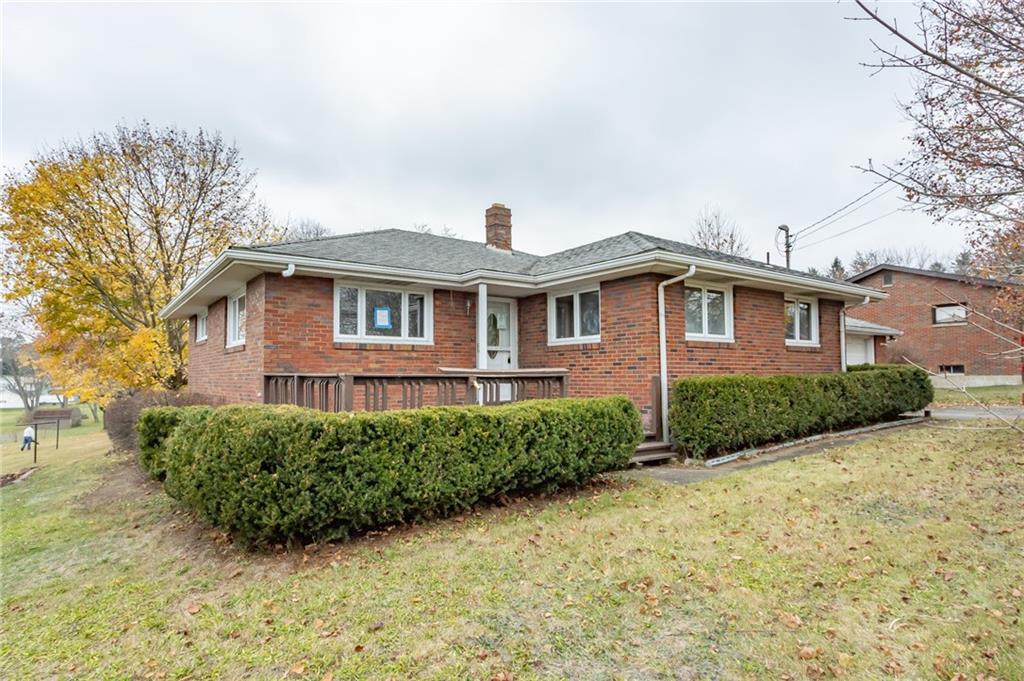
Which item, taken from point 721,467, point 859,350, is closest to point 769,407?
point 721,467

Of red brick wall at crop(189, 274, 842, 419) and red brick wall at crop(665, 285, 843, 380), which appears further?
red brick wall at crop(665, 285, 843, 380)

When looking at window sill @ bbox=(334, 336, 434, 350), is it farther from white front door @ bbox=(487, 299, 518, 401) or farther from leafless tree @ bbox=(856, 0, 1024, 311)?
leafless tree @ bbox=(856, 0, 1024, 311)

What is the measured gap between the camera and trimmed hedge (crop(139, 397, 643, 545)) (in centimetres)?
467

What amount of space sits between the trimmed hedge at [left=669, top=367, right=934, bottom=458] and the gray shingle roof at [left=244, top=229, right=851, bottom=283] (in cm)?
224

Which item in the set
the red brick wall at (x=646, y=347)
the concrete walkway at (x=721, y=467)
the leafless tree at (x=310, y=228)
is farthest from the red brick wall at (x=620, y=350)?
the leafless tree at (x=310, y=228)

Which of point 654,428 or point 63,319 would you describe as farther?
point 63,319

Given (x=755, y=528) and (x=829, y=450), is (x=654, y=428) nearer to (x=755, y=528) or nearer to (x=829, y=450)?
(x=829, y=450)

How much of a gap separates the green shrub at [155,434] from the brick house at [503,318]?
4.23ft

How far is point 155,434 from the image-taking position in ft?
25.9

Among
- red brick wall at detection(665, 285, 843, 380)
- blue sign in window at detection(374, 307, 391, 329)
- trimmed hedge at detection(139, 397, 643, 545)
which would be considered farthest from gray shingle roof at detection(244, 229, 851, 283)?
trimmed hedge at detection(139, 397, 643, 545)

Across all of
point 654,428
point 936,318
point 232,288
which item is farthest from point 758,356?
point 936,318

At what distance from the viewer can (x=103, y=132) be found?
1692 centimetres

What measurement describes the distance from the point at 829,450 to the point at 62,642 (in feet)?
31.6

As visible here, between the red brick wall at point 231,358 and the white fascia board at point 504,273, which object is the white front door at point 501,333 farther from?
the red brick wall at point 231,358
